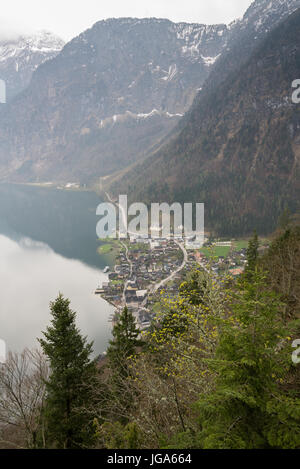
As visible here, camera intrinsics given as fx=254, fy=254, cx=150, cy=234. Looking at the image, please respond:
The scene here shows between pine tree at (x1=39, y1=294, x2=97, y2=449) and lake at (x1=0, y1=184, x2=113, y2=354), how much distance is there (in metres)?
21.3

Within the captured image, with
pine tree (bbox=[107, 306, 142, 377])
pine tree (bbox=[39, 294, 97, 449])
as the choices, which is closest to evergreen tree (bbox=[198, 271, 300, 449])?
pine tree (bbox=[39, 294, 97, 449])

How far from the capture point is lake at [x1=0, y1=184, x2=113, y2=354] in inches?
1426

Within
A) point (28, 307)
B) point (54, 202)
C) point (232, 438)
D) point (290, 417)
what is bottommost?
point (28, 307)

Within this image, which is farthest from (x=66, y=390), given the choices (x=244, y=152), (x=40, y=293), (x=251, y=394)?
(x=244, y=152)

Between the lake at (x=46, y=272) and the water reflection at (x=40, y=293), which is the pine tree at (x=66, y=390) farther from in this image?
the water reflection at (x=40, y=293)

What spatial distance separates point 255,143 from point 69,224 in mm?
91960

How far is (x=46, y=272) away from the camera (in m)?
58.8

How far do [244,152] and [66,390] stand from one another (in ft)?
417

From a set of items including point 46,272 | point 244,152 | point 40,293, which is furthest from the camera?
point 244,152

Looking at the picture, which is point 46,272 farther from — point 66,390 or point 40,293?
point 66,390

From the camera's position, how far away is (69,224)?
10475 cm

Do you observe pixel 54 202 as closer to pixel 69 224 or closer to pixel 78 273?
pixel 69 224

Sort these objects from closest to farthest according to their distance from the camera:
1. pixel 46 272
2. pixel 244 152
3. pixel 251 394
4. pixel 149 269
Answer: pixel 251 394 → pixel 149 269 → pixel 46 272 → pixel 244 152
